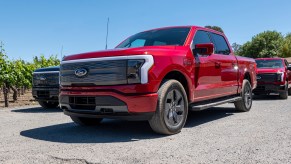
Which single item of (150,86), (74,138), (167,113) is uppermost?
(150,86)

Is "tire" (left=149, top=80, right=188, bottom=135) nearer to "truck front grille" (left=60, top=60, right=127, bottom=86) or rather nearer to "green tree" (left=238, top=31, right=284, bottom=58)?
"truck front grille" (left=60, top=60, right=127, bottom=86)

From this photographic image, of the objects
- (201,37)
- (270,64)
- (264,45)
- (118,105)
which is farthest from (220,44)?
(264,45)

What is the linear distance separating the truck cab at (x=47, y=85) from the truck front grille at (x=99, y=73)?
3483mm

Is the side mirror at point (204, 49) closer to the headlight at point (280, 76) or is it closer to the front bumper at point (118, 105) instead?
the front bumper at point (118, 105)

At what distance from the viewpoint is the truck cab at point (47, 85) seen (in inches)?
327

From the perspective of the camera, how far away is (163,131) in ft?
15.3

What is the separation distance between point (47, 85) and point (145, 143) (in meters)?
4.95

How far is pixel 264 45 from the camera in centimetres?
7194

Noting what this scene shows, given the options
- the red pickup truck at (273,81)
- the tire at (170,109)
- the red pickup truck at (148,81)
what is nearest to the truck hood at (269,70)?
the red pickup truck at (273,81)

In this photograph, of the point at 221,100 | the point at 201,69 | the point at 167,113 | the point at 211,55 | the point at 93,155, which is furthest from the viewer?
the point at 221,100

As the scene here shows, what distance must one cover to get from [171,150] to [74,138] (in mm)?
1575

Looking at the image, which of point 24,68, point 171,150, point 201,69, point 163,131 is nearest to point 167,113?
point 163,131

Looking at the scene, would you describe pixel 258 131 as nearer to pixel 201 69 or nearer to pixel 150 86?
pixel 201 69

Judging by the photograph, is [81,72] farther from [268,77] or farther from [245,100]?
[268,77]
